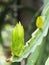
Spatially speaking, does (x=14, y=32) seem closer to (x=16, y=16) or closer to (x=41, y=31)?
(x=41, y=31)

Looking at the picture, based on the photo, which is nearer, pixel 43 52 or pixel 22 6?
pixel 43 52

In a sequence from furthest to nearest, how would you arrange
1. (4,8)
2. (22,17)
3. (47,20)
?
1. (4,8)
2. (22,17)
3. (47,20)

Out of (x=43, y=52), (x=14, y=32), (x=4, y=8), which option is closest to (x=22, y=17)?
(x=4, y=8)

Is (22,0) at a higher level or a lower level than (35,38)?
lower

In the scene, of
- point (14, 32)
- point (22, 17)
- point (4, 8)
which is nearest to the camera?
point (14, 32)

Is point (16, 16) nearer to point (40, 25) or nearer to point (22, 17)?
point (22, 17)

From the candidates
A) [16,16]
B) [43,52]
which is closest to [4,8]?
[16,16]

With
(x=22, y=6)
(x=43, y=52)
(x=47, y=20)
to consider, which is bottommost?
(x=22, y=6)

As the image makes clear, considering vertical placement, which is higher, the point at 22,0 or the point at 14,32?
the point at 14,32

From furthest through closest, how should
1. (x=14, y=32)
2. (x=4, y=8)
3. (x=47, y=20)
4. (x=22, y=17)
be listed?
(x=4, y=8) < (x=22, y=17) < (x=47, y=20) < (x=14, y=32)
